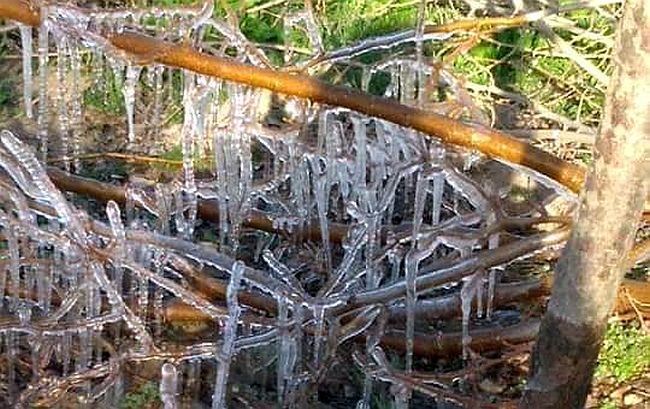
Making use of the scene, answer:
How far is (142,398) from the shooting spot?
11.1 ft

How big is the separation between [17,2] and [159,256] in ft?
3.03

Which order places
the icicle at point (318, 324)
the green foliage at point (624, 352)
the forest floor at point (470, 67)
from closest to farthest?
the icicle at point (318, 324) < the green foliage at point (624, 352) < the forest floor at point (470, 67)

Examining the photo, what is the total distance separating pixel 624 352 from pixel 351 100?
1693 millimetres

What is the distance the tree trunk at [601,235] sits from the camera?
1.92m

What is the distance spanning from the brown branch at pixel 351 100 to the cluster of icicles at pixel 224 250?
129mm

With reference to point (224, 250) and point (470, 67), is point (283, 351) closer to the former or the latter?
point (224, 250)

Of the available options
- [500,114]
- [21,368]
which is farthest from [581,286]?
→ [500,114]

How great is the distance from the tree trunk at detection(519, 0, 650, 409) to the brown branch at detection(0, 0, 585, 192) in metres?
0.37

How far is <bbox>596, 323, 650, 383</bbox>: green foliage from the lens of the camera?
3.60m

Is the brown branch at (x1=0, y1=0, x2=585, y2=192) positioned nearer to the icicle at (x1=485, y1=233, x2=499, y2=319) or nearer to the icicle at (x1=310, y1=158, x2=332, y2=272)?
the icicle at (x1=485, y1=233, x2=499, y2=319)

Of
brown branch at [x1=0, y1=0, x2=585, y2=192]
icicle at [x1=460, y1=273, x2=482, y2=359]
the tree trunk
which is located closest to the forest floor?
icicle at [x1=460, y1=273, x2=482, y2=359]

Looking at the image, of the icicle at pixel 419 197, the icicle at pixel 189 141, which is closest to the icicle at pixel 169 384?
the icicle at pixel 189 141

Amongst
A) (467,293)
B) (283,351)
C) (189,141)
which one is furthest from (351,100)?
(283,351)

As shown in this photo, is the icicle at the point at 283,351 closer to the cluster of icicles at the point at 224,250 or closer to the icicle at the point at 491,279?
the cluster of icicles at the point at 224,250
